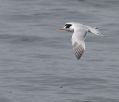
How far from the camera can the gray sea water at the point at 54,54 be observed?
17.5 metres

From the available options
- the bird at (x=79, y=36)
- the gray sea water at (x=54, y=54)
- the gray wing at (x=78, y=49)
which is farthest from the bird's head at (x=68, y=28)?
the gray sea water at (x=54, y=54)

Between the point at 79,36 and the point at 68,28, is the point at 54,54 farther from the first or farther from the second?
the point at 79,36

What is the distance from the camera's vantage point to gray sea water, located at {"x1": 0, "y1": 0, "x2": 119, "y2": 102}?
17531mm

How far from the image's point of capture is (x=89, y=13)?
23781 mm

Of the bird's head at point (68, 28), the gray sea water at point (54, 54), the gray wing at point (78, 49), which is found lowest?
the gray sea water at point (54, 54)

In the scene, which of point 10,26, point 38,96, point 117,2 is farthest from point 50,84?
point 117,2

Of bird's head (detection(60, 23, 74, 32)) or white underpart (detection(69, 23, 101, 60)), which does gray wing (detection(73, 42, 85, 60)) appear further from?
bird's head (detection(60, 23, 74, 32))

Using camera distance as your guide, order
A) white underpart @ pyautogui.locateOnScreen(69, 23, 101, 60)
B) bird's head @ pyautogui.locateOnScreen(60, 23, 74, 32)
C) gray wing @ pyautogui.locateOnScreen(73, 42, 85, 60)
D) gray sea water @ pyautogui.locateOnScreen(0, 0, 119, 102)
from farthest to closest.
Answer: gray sea water @ pyautogui.locateOnScreen(0, 0, 119, 102) < bird's head @ pyautogui.locateOnScreen(60, 23, 74, 32) < white underpart @ pyautogui.locateOnScreen(69, 23, 101, 60) < gray wing @ pyautogui.locateOnScreen(73, 42, 85, 60)

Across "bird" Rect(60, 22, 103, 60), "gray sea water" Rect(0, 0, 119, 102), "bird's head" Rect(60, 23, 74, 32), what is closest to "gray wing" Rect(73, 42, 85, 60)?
"bird" Rect(60, 22, 103, 60)

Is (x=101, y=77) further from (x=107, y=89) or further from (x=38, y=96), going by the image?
(x=38, y=96)

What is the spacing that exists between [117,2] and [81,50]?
31.3 feet

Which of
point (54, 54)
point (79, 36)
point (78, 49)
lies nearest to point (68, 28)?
point (79, 36)

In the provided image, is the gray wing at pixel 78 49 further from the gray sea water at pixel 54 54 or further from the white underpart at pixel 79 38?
the gray sea water at pixel 54 54

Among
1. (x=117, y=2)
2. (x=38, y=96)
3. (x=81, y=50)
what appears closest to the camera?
(x=81, y=50)
